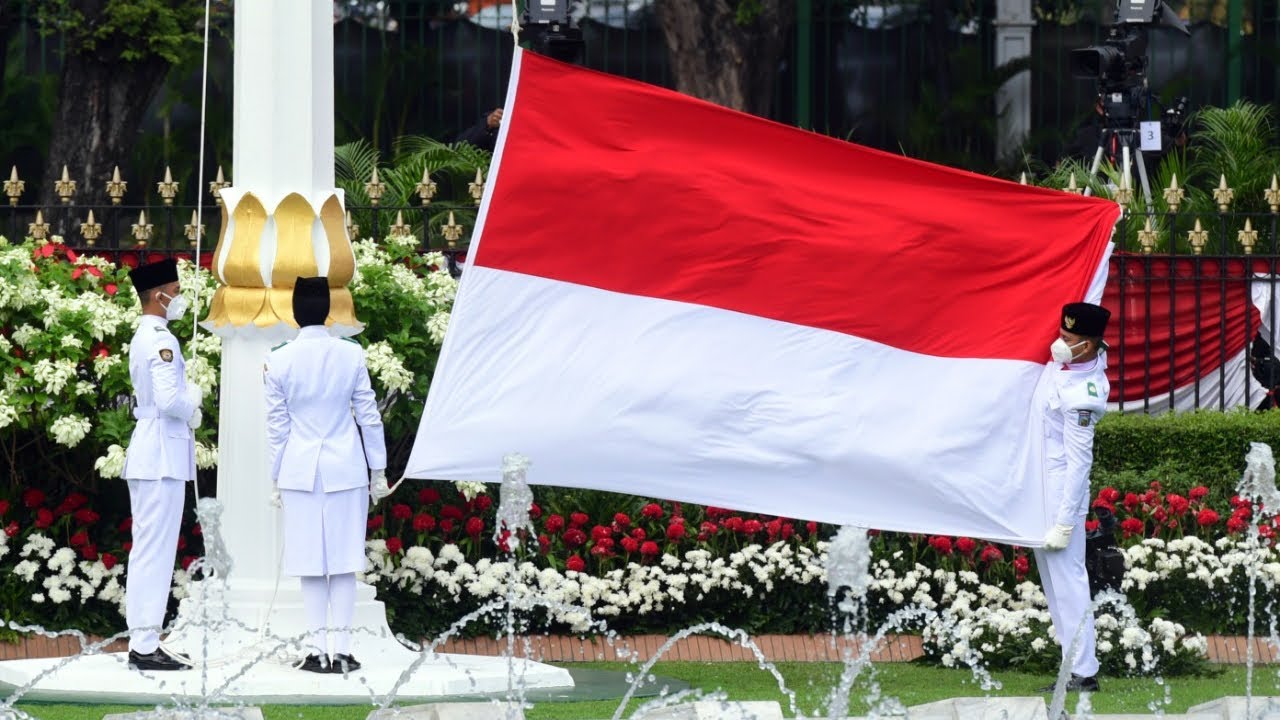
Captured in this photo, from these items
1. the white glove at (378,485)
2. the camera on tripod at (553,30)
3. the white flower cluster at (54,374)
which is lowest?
the white glove at (378,485)

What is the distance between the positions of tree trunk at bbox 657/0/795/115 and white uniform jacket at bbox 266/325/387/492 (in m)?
10.5

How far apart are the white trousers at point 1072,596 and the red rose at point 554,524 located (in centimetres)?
263

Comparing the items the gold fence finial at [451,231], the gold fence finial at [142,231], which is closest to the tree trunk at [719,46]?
the gold fence finial at [451,231]

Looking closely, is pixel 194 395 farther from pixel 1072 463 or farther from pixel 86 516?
pixel 1072 463

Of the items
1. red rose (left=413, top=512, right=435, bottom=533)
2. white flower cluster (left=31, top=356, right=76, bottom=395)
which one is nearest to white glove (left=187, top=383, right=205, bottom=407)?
white flower cluster (left=31, top=356, right=76, bottom=395)

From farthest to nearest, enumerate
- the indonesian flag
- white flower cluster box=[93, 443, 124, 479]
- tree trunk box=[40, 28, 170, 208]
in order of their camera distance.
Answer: tree trunk box=[40, 28, 170, 208]
white flower cluster box=[93, 443, 124, 479]
the indonesian flag

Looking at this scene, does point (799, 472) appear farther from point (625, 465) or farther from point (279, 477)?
point (279, 477)

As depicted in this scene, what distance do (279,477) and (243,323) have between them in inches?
30.2

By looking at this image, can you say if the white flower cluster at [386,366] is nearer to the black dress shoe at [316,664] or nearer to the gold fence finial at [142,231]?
the black dress shoe at [316,664]

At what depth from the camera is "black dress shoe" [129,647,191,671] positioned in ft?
31.6

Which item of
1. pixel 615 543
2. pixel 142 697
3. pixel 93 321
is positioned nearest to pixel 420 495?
pixel 615 543

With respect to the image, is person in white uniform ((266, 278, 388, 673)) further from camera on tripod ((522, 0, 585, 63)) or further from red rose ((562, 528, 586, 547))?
camera on tripod ((522, 0, 585, 63))

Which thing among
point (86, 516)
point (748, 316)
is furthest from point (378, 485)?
point (86, 516)

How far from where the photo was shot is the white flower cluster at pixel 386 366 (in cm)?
1073
